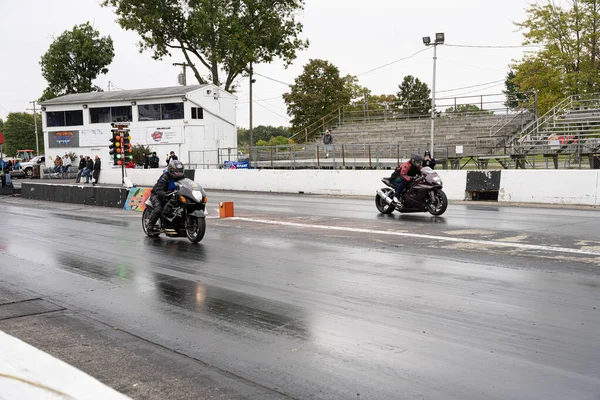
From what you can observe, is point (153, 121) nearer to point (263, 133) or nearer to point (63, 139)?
point (63, 139)

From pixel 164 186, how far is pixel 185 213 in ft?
2.34

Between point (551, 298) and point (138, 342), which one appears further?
point (551, 298)

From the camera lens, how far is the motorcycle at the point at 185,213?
11.1 metres

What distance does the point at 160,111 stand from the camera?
4962cm

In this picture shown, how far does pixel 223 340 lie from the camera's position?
5.35 m

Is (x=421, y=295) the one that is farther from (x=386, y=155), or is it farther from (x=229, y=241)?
(x=386, y=155)

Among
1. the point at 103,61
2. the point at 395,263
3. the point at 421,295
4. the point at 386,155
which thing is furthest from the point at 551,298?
the point at 103,61

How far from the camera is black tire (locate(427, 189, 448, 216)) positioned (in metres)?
14.7

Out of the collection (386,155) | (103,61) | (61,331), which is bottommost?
(61,331)

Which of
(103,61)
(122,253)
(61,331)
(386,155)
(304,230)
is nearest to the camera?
(61,331)

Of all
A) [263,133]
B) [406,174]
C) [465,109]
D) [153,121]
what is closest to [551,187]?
[406,174]

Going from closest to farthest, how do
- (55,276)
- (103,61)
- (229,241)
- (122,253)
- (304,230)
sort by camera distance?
(55,276)
(122,253)
(229,241)
(304,230)
(103,61)

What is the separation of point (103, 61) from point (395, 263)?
7233 centimetres

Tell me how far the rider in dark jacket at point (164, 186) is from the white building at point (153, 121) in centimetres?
3343
